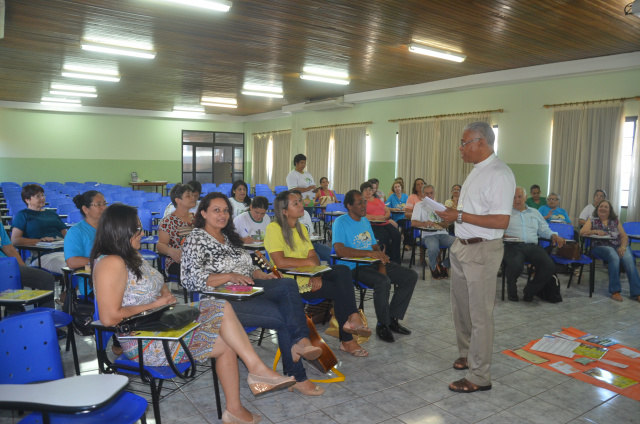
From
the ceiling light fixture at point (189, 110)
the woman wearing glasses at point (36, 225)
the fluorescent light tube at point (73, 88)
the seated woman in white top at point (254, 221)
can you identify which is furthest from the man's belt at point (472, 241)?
the ceiling light fixture at point (189, 110)

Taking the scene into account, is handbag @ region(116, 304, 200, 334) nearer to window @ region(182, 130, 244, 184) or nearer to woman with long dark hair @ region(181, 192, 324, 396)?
woman with long dark hair @ region(181, 192, 324, 396)

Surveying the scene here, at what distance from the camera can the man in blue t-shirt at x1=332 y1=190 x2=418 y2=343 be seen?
13.3 feet

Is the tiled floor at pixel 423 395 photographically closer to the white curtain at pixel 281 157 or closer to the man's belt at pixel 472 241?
the man's belt at pixel 472 241

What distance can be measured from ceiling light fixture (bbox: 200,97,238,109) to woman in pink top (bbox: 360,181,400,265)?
7754 millimetres

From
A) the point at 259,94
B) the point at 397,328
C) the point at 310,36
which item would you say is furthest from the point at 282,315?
the point at 259,94

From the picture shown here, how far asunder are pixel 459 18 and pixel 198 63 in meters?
4.85

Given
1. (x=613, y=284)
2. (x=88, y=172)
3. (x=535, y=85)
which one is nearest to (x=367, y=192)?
(x=613, y=284)

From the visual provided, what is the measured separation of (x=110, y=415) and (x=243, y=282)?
120cm

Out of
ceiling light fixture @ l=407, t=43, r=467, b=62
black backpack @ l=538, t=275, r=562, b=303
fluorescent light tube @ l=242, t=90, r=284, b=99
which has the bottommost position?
black backpack @ l=538, t=275, r=562, b=303

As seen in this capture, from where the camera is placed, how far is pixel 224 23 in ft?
20.0

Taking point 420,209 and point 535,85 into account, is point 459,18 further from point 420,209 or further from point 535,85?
point 535,85

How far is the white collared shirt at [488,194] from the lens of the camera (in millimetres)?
3072

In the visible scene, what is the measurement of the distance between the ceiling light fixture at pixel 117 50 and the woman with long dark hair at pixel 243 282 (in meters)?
5.24

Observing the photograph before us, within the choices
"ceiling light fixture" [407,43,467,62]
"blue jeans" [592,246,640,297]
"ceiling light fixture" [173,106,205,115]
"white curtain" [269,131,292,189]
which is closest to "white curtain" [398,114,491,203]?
"ceiling light fixture" [407,43,467,62]
